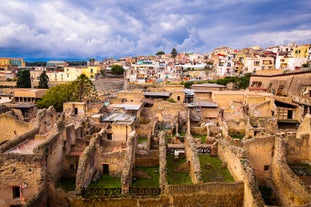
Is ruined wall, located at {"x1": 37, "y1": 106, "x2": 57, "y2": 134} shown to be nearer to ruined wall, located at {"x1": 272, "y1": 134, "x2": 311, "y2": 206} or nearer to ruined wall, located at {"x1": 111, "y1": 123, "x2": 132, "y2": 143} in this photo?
ruined wall, located at {"x1": 111, "y1": 123, "x2": 132, "y2": 143}

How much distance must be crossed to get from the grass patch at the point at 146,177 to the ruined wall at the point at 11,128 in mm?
11999

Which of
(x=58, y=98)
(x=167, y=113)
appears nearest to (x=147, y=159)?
(x=167, y=113)

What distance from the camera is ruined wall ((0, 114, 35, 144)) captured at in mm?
22141

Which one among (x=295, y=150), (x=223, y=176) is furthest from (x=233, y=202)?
(x=295, y=150)

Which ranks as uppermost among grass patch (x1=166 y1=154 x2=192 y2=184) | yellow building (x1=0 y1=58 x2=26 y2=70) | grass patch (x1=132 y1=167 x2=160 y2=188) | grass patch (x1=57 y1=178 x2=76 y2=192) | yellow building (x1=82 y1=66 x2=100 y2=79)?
yellow building (x1=0 y1=58 x2=26 y2=70)

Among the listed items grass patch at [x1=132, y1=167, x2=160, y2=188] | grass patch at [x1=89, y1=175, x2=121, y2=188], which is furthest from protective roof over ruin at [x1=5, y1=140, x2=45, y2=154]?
grass patch at [x1=132, y1=167, x2=160, y2=188]

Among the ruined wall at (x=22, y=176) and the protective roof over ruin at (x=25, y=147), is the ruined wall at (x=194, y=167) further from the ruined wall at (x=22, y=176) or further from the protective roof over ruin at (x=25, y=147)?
the protective roof over ruin at (x=25, y=147)

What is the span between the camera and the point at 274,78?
140 ft

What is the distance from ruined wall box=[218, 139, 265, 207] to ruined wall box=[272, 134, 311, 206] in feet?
7.20

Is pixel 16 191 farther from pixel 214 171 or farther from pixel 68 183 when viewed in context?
pixel 214 171

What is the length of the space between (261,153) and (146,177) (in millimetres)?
8463

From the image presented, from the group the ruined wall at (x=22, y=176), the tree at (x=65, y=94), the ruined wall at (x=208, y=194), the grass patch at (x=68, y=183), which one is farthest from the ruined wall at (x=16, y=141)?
the tree at (x=65, y=94)

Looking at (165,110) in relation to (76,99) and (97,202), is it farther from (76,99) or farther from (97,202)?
(76,99)

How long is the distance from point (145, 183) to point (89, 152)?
13.8 ft
